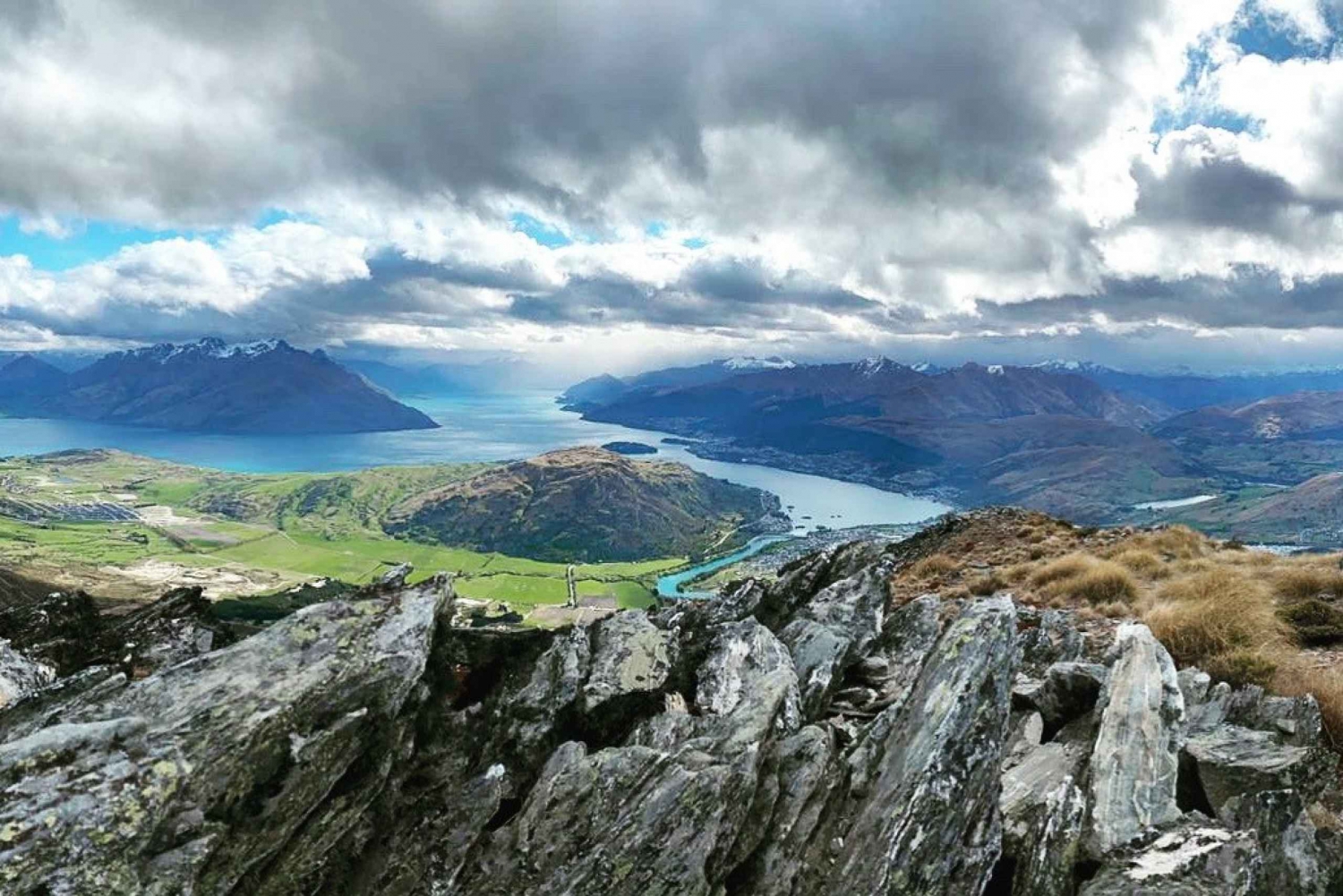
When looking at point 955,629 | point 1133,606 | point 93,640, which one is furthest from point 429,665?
point 1133,606

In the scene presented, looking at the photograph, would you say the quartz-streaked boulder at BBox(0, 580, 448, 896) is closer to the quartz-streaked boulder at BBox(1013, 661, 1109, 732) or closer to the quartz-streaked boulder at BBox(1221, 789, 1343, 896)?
the quartz-streaked boulder at BBox(1013, 661, 1109, 732)

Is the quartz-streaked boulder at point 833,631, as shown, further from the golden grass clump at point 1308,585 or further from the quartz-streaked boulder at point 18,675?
the quartz-streaked boulder at point 18,675

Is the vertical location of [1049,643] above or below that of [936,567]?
above

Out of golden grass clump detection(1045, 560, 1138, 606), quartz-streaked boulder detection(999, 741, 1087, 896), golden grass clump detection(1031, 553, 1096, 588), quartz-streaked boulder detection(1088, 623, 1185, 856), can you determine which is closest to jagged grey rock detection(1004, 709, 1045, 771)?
quartz-streaked boulder detection(999, 741, 1087, 896)

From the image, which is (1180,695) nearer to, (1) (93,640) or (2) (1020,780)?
(2) (1020,780)

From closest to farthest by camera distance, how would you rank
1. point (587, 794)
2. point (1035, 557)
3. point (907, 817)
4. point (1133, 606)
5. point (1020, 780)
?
1. point (907, 817)
2. point (587, 794)
3. point (1020, 780)
4. point (1133, 606)
5. point (1035, 557)

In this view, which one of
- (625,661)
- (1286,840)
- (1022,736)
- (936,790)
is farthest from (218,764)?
(1286,840)

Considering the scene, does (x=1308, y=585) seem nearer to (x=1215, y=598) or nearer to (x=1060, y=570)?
(x=1215, y=598)
